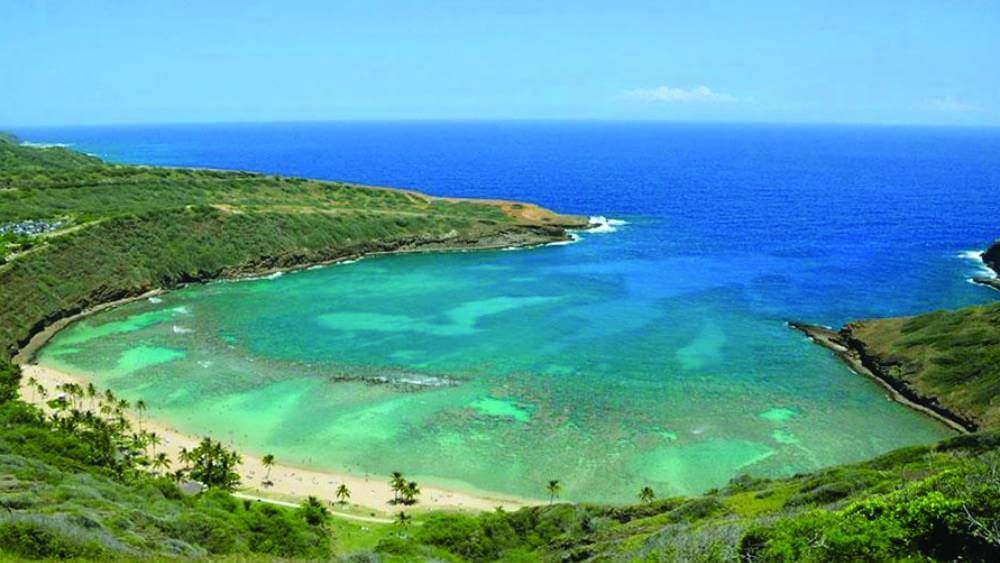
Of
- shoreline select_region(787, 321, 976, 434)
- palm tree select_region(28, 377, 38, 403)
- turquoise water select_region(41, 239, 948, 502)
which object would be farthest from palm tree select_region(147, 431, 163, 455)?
shoreline select_region(787, 321, 976, 434)

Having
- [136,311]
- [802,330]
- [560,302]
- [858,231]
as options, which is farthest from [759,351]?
[858,231]

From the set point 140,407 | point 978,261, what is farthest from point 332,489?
point 978,261

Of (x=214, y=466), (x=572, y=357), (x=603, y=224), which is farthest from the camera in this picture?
(x=603, y=224)

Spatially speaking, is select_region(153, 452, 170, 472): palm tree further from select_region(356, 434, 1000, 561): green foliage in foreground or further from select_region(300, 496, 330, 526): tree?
select_region(356, 434, 1000, 561): green foliage in foreground

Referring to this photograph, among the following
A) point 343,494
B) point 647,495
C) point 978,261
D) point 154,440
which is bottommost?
point 343,494

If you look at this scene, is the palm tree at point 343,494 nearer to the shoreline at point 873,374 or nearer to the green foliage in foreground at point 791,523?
the green foliage in foreground at point 791,523

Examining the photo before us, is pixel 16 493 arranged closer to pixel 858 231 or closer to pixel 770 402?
pixel 770 402

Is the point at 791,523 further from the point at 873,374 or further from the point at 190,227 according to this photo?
the point at 190,227
